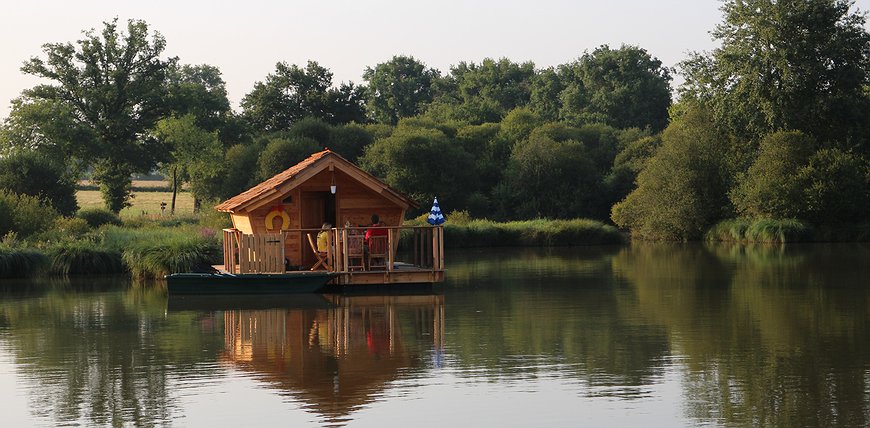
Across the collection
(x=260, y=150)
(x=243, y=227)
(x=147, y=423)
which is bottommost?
(x=147, y=423)

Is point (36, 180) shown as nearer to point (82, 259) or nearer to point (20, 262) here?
point (82, 259)

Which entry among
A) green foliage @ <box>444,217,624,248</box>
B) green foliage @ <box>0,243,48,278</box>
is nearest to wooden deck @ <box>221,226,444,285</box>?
green foliage @ <box>0,243,48,278</box>

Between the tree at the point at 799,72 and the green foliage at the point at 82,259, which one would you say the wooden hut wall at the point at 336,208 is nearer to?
the green foliage at the point at 82,259

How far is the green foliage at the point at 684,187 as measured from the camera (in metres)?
58.4

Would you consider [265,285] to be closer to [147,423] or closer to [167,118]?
[147,423]

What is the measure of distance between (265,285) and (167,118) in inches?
1944

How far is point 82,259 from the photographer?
36.5 meters

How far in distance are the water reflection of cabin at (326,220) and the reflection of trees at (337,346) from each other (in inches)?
74.1

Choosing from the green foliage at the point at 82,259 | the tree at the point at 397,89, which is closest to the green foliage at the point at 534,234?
the green foliage at the point at 82,259

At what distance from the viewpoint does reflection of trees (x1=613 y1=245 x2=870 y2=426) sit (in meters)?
13.9

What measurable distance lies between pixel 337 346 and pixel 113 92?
5789 cm

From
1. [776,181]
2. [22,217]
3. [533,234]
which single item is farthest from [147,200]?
[776,181]

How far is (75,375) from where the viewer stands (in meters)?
17.1

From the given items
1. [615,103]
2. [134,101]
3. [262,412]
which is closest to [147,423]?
[262,412]
